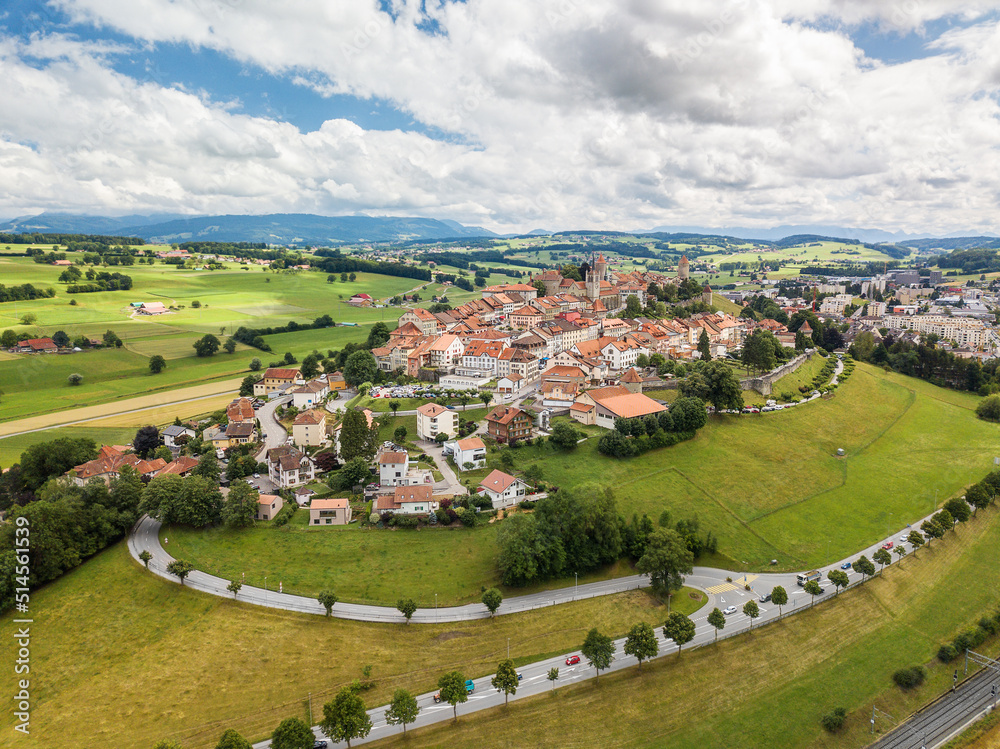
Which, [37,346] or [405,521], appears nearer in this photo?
[405,521]

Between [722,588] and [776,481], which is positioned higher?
[776,481]

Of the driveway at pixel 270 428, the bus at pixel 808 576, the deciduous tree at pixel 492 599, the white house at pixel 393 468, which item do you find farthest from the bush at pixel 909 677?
the driveway at pixel 270 428

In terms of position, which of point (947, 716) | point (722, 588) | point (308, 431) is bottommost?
point (947, 716)

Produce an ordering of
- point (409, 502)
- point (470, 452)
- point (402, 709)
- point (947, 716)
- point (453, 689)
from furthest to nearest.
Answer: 1. point (470, 452)
2. point (409, 502)
3. point (947, 716)
4. point (453, 689)
5. point (402, 709)

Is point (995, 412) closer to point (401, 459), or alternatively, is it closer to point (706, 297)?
point (706, 297)

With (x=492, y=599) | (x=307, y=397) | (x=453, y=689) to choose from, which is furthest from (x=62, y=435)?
(x=453, y=689)

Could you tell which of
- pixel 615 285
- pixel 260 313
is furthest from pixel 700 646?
pixel 260 313

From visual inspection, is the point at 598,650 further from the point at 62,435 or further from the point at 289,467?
the point at 62,435
